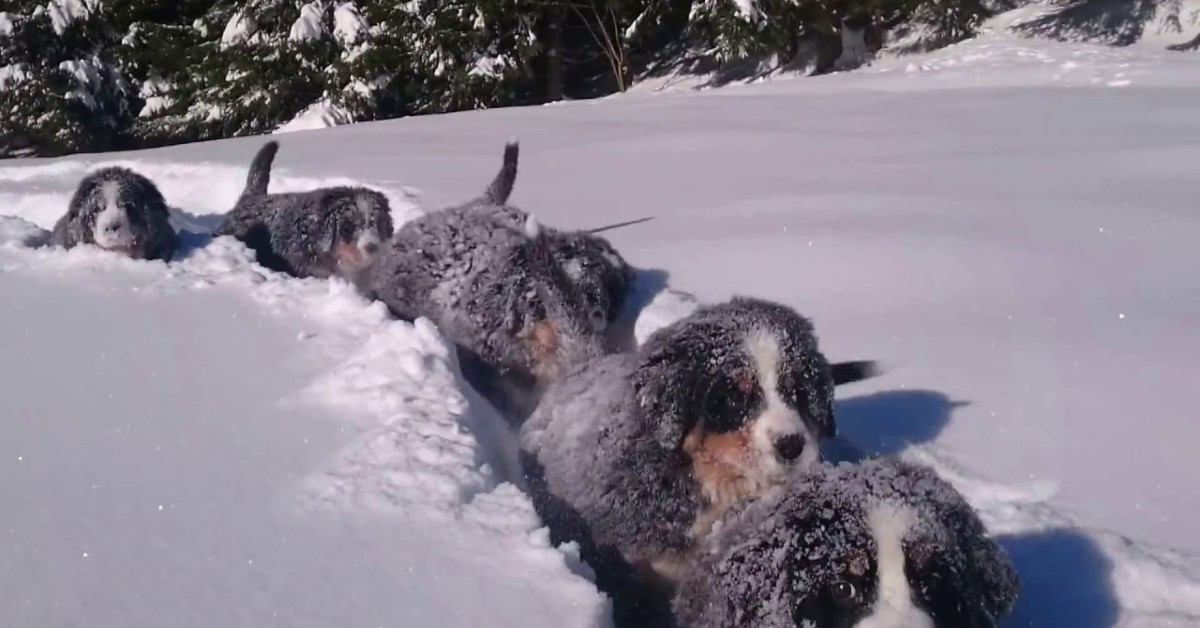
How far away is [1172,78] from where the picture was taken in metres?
12.2

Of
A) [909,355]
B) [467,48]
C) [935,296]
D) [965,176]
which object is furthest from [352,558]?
[467,48]

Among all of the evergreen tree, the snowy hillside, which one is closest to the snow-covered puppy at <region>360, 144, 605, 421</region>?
the snowy hillside

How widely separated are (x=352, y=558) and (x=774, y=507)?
1.09 meters

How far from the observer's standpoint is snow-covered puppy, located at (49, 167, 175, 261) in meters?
6.54

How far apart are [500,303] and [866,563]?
2.87 m

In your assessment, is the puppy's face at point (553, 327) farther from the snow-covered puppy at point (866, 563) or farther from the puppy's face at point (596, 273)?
the snow-covered puppy at point (866, 563)

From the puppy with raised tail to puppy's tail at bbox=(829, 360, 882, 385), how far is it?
0.72 meters

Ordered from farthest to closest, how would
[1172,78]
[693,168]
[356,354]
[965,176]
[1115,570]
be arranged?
[1172,78], [693,168], [965,176], [356,354], [1115,570]

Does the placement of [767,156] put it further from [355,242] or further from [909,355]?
[909,355]

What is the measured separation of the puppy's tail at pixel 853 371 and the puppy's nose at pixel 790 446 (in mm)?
1086

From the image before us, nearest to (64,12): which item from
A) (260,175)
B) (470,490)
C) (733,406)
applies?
(260,175)

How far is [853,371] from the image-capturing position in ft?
14.8

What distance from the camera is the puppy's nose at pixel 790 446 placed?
3.39 m

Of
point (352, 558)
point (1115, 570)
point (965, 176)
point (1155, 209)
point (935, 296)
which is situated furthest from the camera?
point (965, 176)
